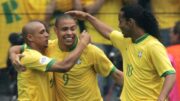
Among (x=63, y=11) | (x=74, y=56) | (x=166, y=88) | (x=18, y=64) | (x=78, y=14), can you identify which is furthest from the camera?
(x=63, y=11)

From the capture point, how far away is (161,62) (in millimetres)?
8625

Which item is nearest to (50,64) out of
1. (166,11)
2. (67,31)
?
(67,31)

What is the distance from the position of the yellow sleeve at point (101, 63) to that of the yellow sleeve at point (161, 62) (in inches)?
34.8

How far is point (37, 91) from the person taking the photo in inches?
368

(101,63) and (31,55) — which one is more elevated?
(31,55)

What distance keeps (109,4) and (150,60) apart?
10.3 feet

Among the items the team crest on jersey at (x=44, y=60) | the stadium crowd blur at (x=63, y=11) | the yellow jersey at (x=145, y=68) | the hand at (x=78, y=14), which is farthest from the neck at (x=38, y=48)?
the stadium crowd blur at (x=63, y=11)

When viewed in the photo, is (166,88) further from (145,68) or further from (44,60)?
(44,60)

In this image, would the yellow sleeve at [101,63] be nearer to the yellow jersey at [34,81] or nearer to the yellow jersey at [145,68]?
the yellow jersey at [145,68]

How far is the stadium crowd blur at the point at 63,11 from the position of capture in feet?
38.3

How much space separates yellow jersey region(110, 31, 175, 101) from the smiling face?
0.57 metres

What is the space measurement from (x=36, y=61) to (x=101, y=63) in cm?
70

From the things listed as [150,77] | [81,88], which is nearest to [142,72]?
[150,77]

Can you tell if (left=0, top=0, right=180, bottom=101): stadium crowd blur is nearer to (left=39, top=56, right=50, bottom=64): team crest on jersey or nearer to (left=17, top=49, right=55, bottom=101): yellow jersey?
(left=17, top=49, right=55, bottom=101): yellow jersey
